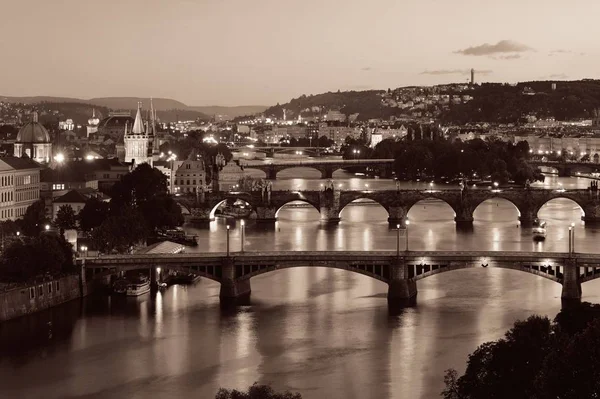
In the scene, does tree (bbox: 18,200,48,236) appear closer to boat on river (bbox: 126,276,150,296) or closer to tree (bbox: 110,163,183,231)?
tree (bbox: 110,163,183,231)

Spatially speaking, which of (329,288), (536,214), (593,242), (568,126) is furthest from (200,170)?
(568,126)

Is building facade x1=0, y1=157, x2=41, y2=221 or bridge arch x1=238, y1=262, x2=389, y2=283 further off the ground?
building facade x1=0, y1=157, x2=41, y2=221

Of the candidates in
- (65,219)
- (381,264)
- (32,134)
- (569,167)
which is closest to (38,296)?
(381,264)

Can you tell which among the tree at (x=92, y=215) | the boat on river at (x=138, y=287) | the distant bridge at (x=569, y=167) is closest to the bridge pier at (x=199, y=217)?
the tree at (x=92, y=215)

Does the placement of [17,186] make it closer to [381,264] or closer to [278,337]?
[381,264]

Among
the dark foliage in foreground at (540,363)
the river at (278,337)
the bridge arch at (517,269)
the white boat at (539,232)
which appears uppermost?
the white boat at (539,232)

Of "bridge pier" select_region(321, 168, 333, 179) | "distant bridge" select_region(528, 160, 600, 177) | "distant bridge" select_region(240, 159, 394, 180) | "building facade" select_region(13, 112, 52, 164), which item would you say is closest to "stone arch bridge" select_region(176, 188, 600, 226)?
"building facade" select_region(13, 112, 52, 164)

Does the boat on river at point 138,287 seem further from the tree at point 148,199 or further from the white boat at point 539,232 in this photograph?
the white boat at point 539,232
